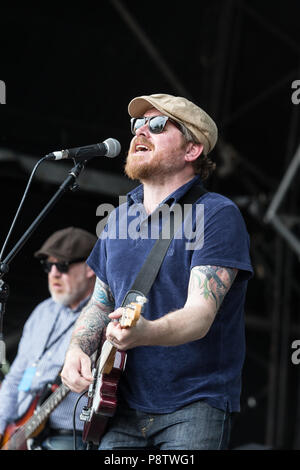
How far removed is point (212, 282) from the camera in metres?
2.19

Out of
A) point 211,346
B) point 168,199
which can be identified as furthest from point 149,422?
point 168,199

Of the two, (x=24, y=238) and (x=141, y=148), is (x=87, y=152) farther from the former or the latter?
(x=24, y=238)

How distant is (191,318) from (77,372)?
537 millimetres

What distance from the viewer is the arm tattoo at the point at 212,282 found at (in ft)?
7.11

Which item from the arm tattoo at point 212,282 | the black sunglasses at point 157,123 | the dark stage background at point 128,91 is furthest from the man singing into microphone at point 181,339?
the dark stage background at point 128,91

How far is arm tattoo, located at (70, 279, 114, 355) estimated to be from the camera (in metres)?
2.55

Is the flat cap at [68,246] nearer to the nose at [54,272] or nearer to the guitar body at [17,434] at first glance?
the nose at [54,272]

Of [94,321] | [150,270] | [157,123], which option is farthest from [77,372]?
[157,123]

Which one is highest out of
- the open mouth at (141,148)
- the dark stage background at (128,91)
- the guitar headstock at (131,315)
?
the dark stage background at (128,91)

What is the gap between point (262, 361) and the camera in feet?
25.3

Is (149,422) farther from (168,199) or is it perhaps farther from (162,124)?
(162,124)

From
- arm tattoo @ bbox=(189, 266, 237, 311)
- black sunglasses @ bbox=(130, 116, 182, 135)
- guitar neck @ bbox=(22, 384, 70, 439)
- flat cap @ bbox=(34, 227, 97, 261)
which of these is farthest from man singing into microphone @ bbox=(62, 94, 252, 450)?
flat cap @ bbox=(34, 227, 97, 261)
